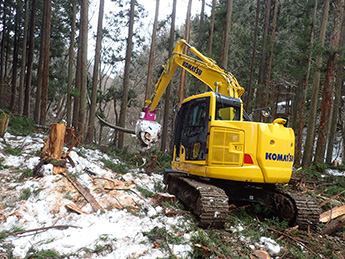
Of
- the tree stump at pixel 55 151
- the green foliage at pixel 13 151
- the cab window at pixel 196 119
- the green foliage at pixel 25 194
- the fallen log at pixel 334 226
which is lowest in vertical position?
the fallen log at pixel 334 226

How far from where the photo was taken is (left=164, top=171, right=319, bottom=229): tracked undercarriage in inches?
189

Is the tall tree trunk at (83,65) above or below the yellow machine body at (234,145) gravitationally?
above

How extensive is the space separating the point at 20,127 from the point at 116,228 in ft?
27.8

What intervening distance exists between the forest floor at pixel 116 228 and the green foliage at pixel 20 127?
3.70 m

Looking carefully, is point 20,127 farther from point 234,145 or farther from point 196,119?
point 234,145

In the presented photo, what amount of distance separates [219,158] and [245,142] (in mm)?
550

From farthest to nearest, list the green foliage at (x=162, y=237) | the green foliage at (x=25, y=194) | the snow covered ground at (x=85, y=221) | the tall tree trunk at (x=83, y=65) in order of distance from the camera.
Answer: the tall tree trunk at (x=83, y=65), the green foliage at (x=25, y=194), the green foliage at (x=162, y=237), the snow covered ground at (x=85, y=221)

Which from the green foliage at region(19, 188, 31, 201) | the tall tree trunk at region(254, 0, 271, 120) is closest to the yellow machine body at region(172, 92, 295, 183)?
the green foliage at region(19, 188, 31, 201)

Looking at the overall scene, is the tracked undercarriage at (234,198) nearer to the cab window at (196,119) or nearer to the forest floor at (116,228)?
the forest floor at (116,228)

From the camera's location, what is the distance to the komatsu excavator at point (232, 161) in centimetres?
525

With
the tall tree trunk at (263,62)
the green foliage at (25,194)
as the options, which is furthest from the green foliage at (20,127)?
the tall tree trunk at (263,62)

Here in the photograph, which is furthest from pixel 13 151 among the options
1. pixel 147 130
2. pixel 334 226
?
pixel 334 226

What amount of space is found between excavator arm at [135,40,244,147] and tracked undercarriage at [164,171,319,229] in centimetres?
198

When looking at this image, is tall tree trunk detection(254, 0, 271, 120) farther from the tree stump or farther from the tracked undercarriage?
the tree stump
